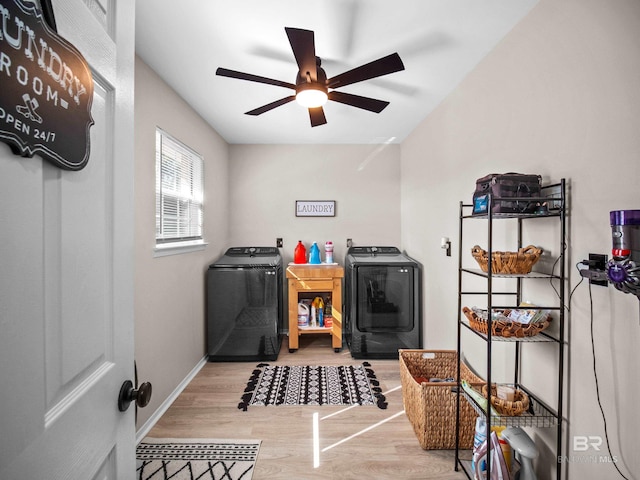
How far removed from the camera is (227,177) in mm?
3811

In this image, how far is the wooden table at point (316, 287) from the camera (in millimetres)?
3350

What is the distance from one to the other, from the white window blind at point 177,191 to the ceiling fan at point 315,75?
0.90m

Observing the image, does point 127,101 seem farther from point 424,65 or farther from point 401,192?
point 401,192

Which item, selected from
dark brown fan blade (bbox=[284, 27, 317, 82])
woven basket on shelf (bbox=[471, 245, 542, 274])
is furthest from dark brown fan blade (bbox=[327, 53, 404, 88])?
woven basket on shelf (bbox=[471, 245, 542, 274])

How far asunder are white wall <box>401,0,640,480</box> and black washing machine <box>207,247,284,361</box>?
84.1 inches

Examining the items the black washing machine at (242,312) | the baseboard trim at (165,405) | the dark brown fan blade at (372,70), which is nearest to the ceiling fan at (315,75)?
the dark brown fan blade at (372,70)

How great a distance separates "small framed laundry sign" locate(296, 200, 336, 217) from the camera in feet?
12.8

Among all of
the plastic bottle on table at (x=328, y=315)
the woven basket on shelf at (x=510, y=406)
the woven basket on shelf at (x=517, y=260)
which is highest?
the woven basket on shelf at (x=517, y=260)

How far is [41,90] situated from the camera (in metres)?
0.50

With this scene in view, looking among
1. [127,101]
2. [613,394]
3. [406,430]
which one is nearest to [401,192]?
[406,430]

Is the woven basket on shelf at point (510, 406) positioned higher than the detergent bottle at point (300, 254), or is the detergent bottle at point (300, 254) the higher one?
the detergent bottle at point (300, 254)

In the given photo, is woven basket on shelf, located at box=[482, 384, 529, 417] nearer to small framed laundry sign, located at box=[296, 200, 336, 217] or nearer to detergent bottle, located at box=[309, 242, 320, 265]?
detergent bottle, located at box=[309, 242, 320, 265]

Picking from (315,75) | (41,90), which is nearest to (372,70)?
(315,75)

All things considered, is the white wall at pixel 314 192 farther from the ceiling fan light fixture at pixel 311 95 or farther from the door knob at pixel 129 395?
the door knob at pixel 129 395
